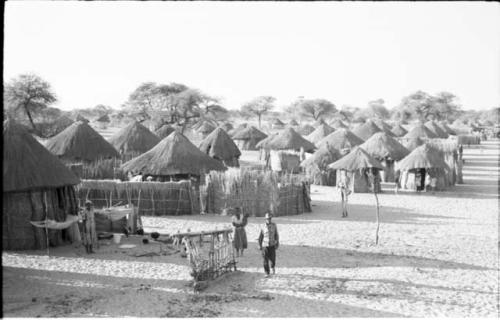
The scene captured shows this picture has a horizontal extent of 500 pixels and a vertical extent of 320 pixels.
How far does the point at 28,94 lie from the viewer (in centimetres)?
3916

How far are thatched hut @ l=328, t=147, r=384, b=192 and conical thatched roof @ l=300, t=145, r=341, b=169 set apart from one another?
1.34 meters

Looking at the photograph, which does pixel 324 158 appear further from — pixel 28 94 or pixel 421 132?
pixel 28 94

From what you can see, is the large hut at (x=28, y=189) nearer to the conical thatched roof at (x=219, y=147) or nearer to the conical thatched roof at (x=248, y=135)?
the conical thatched roof at (x=219, y=147)

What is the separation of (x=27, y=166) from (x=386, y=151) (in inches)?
642

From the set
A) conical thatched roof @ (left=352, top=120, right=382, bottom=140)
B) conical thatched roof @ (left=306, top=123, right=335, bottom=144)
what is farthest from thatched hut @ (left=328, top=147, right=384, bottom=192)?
conical thatched roof @ (left=306, top=123, right=335, bottom=144)

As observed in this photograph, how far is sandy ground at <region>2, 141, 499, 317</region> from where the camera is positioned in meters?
7.28

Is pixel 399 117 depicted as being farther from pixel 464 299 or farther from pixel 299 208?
pixel 464 299

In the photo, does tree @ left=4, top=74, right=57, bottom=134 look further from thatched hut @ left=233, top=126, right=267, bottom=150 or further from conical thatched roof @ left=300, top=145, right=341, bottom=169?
conical thatched roof @ left=300, top=145, right=341, bottom=169

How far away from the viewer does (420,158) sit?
812 inches

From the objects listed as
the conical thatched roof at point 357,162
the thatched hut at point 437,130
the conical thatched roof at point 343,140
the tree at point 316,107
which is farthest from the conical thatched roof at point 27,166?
the tree at point 316,107

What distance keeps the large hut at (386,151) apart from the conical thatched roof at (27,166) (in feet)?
49.8

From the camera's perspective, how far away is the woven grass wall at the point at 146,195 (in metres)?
14.6

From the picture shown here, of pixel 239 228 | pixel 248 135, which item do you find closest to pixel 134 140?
pixel 248 135

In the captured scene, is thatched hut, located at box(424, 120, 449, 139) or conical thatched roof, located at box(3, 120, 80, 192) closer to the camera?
conical thatched roof, located at box(3, 120, 80, 192)
